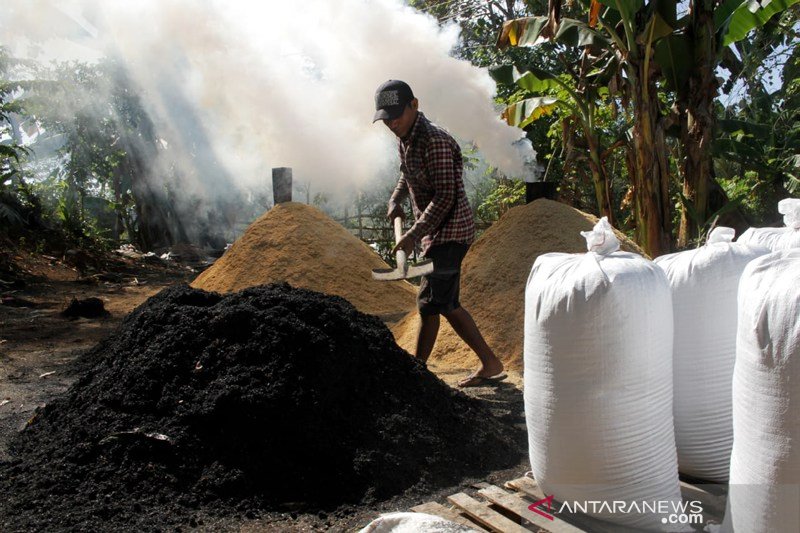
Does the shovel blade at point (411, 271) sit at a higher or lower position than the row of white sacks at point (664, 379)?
higher

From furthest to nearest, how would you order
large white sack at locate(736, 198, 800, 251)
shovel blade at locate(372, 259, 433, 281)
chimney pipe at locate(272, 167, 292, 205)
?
chimney pipe at locate(272, 167, 292, 205) → shovel blade at locate(372, 259, 433, 281) → large white sack at locate(736, 198, 800, 251)

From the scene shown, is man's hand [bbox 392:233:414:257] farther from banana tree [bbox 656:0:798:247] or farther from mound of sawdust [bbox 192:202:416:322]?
banana tree [bbox 656:0:798:247]

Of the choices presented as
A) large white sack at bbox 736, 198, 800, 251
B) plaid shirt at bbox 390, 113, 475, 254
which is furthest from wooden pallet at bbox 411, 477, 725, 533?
plaid shirt at bbox 390, 113, 475, 254

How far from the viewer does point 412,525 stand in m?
1.65

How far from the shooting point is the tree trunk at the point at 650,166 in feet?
23.9

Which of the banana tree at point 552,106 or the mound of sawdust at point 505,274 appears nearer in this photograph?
the mound of sawdust at point 505,274

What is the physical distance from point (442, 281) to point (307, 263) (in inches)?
150

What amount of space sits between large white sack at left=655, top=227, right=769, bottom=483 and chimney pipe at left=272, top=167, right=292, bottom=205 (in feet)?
21.6

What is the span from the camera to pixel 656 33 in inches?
278

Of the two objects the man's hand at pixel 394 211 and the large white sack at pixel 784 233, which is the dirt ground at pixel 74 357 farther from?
the large white sack at pixel 784 233

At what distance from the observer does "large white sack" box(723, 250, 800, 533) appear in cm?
157

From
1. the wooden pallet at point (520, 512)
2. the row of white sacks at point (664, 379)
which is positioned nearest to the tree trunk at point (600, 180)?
the row of white sacks at point (664, 379)

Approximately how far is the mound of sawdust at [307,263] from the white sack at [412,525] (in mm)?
5487

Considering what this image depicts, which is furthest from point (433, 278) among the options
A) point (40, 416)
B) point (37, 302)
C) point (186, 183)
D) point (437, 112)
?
point (186, 183)
